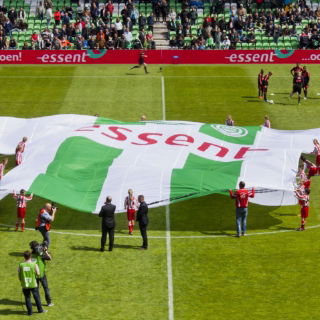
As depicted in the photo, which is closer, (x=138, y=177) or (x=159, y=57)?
(x=138, y=177)

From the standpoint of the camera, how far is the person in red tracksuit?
25609mm

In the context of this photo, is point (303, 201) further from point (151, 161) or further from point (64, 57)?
point (64, 57)

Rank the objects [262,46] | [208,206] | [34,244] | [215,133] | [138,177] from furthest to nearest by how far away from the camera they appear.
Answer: [262,46] < [215,133] < [208,206] < [138,177] < [34,244]

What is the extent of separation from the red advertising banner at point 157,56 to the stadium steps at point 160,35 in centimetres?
381

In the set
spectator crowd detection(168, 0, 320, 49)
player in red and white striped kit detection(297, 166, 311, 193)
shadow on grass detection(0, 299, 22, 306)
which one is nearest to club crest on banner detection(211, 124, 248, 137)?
player in red and white striped kit detection(297, 166, 311, 193)

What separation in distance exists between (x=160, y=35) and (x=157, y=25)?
146 cm

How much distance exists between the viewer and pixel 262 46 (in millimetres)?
58469

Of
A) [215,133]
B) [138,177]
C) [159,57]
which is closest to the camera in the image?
[138,177]

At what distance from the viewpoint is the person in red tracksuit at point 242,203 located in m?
25.6

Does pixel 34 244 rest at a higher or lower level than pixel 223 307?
higher

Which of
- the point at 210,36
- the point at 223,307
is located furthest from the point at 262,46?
the point at 223,307

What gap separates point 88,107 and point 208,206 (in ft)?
53.9

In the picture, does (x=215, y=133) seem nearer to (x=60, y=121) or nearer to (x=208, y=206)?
(x=208, y=206)

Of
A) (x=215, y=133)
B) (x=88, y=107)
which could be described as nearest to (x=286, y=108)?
(x=88, y=107)
